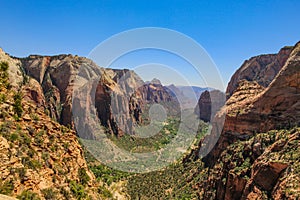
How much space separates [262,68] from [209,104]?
41369 millimetres

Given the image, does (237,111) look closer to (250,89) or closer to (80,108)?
(250,89)

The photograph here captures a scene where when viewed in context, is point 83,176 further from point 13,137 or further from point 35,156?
point 13,137

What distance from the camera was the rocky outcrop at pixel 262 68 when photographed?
103m

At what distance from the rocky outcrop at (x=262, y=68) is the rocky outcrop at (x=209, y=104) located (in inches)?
258

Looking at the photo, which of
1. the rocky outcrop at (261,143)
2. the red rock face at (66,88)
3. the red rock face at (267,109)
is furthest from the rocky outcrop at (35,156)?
the red rock face at (66,88)

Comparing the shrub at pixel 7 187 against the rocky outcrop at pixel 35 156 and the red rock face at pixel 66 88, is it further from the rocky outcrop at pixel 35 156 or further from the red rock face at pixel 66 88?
the red rock face at pixel 66 88

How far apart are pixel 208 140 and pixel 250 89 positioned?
560 inches

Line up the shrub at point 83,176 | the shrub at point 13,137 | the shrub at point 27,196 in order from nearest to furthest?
the shrub at point 27,196 < the shrub at point 13,137 < the shrub at point 83,176

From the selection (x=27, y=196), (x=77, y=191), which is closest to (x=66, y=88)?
(x=77, y=191)

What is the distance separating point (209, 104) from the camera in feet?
495

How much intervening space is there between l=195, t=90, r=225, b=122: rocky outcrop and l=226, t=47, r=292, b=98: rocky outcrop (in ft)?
21.5

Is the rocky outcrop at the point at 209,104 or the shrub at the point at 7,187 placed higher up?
the rocky outcrop at the point at 209,104

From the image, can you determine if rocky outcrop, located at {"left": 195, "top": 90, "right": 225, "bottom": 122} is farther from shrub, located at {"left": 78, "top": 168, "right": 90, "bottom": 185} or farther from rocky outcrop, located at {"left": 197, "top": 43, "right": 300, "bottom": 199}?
shrub, located at {"left": 78, "top": 168, "right": 90, "bottom": 185}

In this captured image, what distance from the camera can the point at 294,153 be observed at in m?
27.9
